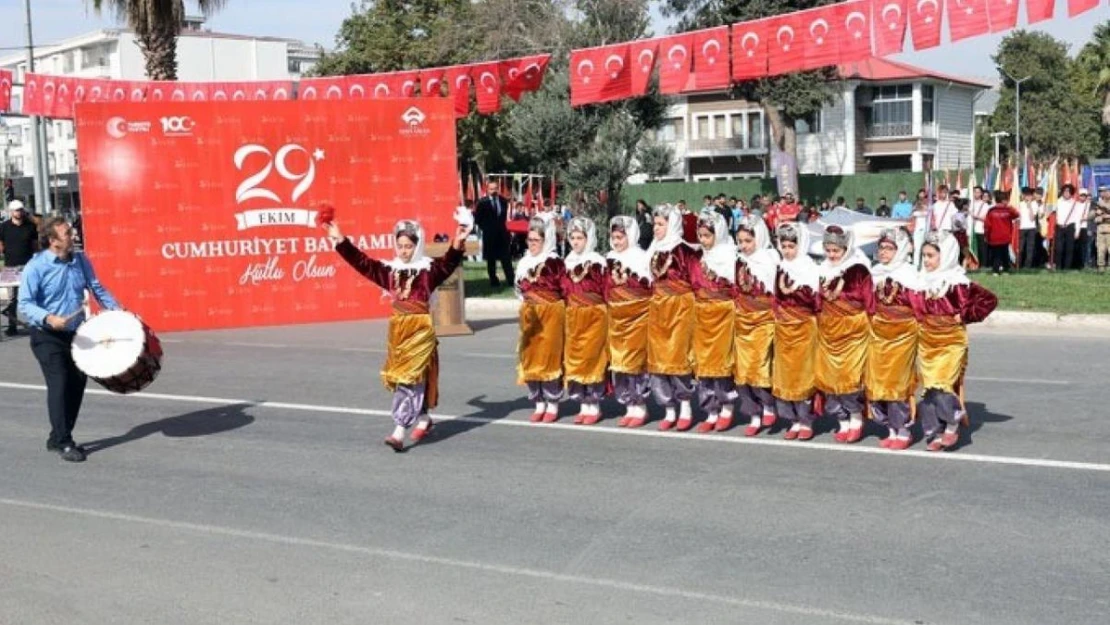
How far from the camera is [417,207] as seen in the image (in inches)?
829

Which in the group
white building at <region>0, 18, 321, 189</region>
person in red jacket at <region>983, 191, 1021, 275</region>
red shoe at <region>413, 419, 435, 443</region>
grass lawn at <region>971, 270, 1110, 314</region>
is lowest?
red shoe at <region>413, 419, 435, 443</region>

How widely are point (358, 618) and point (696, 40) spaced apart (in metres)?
14.5

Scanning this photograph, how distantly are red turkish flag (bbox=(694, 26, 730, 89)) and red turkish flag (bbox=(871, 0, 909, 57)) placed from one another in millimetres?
2451

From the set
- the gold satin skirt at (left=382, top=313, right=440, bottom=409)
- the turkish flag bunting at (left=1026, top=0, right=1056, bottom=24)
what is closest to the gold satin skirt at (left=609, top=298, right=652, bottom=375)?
the gold satin skirt at (left=382, top=313, right=440, bottom=409)

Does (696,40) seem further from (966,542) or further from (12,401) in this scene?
(966,542)

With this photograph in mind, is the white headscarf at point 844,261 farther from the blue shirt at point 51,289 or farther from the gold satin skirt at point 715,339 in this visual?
the blue shirt at point 51,289

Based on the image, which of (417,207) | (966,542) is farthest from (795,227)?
(417,207)

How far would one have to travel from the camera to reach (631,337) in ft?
34.4

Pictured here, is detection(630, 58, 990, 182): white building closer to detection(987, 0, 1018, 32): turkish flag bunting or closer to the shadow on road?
detection(987, 0, 1018, 32): turkish flag bunting

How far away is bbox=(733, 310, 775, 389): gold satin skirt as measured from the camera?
9852mm

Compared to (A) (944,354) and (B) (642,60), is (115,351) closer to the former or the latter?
(A) (944,354)

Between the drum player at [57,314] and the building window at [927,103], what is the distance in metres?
57.9

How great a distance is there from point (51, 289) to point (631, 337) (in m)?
4.55

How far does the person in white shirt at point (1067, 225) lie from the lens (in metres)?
24.0
